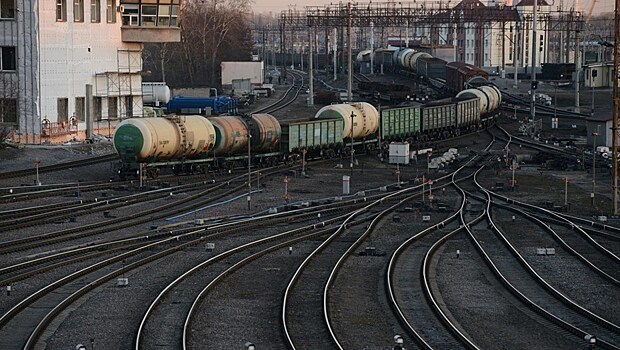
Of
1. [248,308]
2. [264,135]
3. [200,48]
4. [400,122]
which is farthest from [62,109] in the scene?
[200,48]

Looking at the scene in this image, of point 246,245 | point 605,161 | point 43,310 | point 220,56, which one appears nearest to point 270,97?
point 220,56

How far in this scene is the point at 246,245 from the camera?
2958cm

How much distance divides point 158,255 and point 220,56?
10472cm

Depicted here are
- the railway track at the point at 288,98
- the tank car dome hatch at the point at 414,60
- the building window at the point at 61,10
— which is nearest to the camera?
the building window at the point at 61,10

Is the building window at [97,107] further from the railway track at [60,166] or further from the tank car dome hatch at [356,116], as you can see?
the tank car dome hatch at [356,116]

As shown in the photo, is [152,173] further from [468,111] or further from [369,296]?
[468,111]

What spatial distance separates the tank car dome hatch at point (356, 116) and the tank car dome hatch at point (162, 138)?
10.8m

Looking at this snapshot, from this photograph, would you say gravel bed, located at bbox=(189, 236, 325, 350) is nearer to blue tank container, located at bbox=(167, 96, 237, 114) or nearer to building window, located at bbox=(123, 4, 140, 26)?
building window, located at bbox=(123, 4, 140, 26)

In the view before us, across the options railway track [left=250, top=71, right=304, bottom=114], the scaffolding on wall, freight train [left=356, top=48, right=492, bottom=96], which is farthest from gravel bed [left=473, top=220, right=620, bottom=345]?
freight train [left=356, top=48, right=492, bottom=96]

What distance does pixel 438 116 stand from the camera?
64.1 metres

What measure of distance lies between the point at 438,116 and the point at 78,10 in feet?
70.1

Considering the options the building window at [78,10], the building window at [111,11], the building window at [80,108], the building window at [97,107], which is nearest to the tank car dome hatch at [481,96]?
the building window at [111,11]

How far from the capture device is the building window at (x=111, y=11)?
6125 cm

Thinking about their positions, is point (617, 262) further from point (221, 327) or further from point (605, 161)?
point (605, 161)
